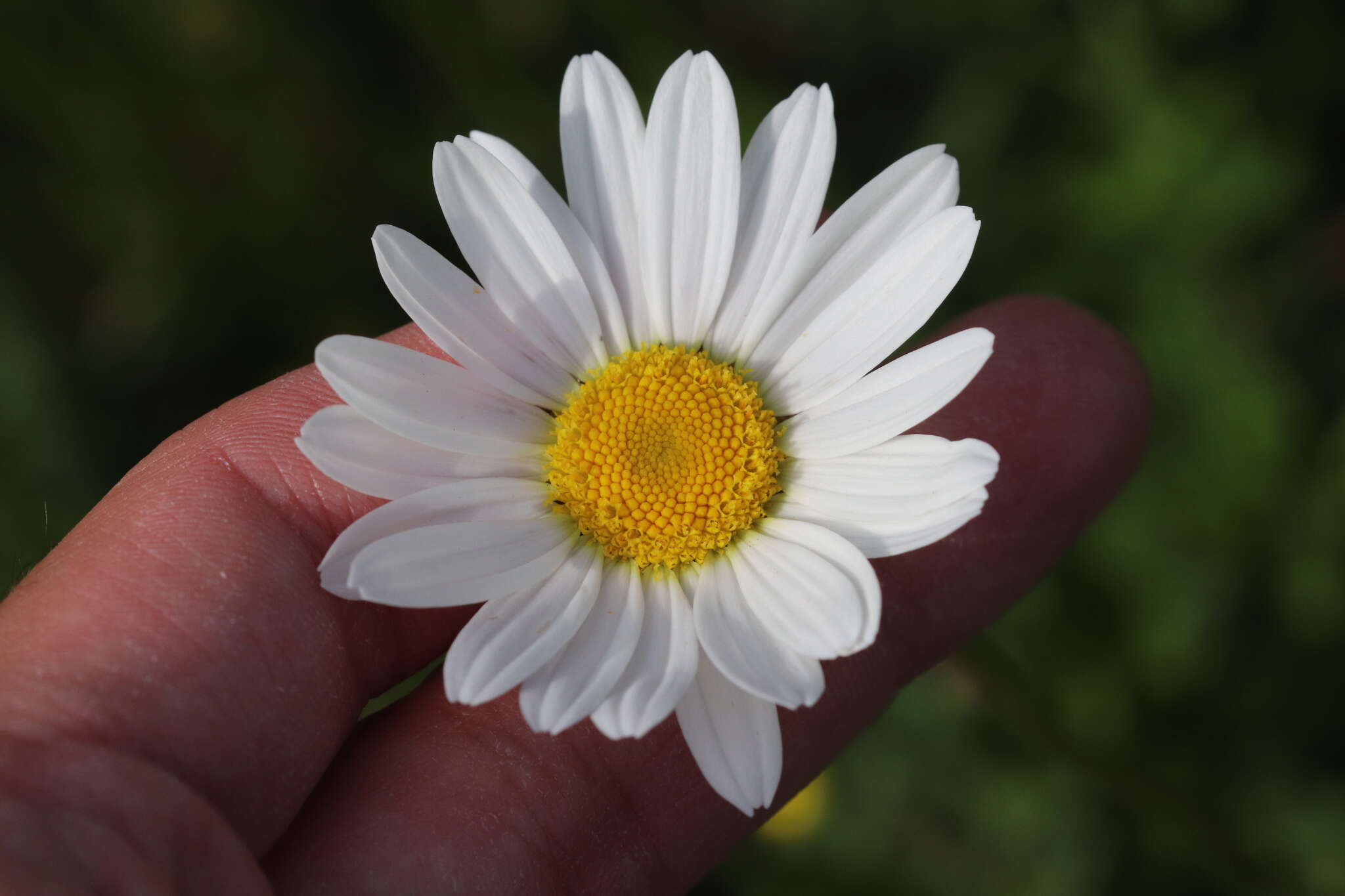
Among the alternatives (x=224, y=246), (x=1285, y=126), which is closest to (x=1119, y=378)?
(x=1285, y=126)

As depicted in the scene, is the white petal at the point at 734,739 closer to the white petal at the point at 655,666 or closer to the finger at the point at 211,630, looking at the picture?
the white petal at the point at 655,666

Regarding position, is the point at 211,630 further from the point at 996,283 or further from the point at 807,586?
the point at 996,283

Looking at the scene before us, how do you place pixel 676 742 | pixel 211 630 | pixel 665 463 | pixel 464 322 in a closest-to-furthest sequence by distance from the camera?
1. pixel 211 630
2. pixel 464 322
3. pixel 665 463
4. pixel 676 742

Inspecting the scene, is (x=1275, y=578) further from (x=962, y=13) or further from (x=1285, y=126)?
(x=962, y=13)

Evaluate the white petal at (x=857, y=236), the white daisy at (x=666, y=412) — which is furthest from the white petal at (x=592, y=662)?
the white petal at (x=857, y=236)

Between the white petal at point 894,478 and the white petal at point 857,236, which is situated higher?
the white petal at point 857,236

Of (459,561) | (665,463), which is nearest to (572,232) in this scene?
(665,463)
